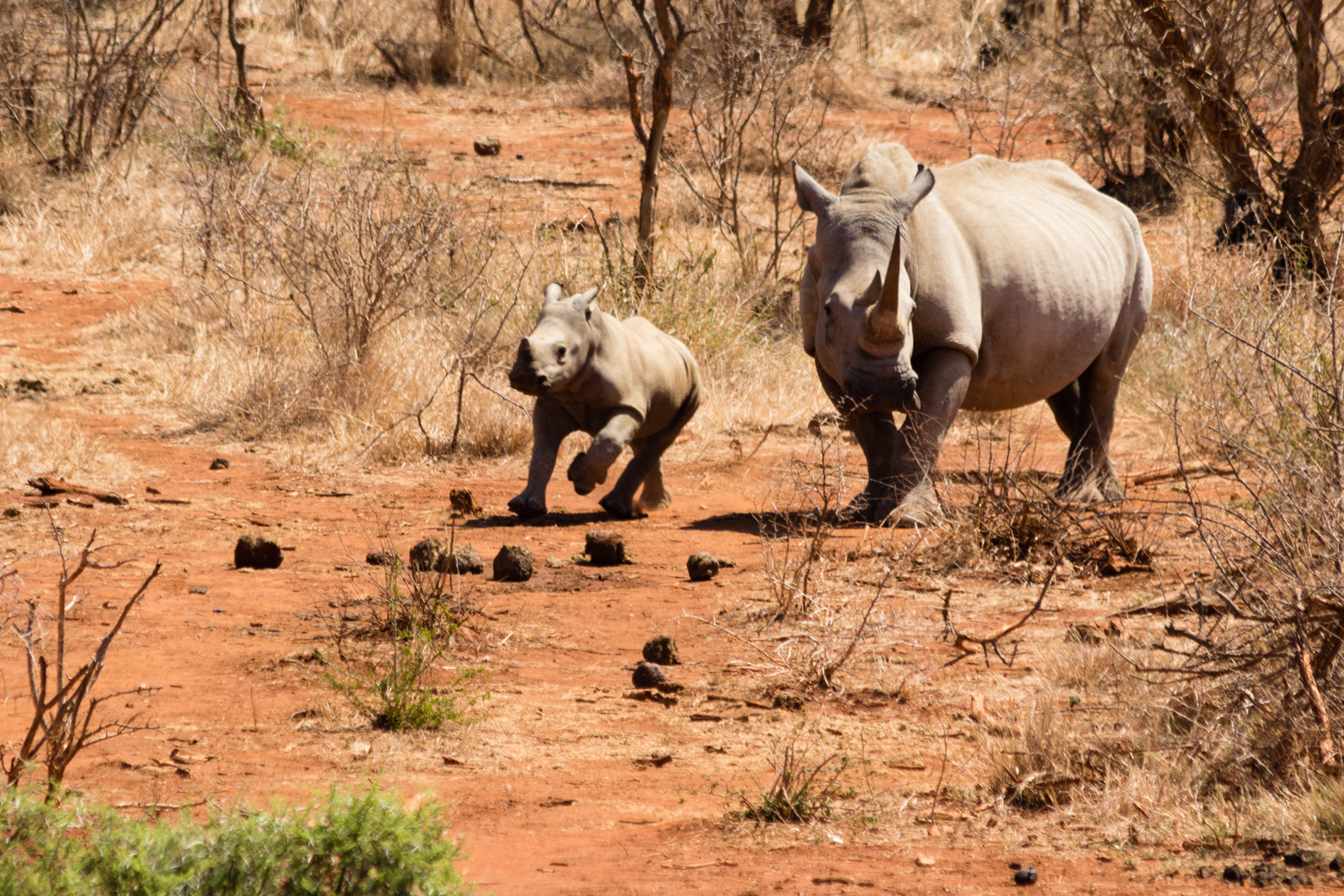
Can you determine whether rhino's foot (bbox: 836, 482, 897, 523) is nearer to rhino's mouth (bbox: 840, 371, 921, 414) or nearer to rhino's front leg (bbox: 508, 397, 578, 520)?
rhino's mouth (bbox: 840, 371, 921, 414)

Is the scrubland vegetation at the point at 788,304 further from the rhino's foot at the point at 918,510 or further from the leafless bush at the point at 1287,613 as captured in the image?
the rhino's foot at the point at 918,510

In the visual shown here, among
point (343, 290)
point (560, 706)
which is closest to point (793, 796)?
point (560, 706)

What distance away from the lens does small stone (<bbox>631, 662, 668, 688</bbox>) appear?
4.59m

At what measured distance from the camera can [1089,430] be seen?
815 centimetres

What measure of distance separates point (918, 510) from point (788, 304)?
18.6 feet

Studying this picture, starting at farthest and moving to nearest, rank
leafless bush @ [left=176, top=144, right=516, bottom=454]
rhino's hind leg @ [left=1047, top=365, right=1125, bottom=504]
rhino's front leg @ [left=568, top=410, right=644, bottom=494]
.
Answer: leafless bush @ [left=176, top=144, right=516, bottom=454] < rhino's hind leg @ [left=1047, top=365, right=1125, bottom=504] < rhino's front leg @ [left=568, top=410, right=644, bottom=494]

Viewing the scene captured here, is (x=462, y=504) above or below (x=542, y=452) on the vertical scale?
below

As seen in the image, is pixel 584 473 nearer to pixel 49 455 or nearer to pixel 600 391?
pixel 600 391

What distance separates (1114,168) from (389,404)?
1007 centimetres

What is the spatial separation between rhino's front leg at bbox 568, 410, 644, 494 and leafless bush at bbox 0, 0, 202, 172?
9.54 metres

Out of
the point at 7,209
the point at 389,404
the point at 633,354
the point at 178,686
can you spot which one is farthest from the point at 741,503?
the point at 7,209

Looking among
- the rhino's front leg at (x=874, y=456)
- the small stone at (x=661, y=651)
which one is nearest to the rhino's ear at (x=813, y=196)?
the rhino's front leg at (x=874, y=456)

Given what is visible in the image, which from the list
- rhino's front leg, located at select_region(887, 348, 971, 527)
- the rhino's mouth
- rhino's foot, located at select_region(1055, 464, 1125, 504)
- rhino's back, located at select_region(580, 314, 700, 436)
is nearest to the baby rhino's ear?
rhino's back, located at select_region(580, 314, 700, 436)

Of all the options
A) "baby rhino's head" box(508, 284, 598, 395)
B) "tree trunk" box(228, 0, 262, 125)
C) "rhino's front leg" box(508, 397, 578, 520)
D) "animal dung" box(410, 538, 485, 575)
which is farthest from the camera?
"tree trunk" box(228, 0, 262, 125)
